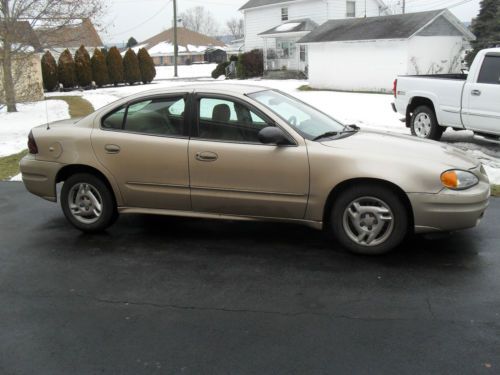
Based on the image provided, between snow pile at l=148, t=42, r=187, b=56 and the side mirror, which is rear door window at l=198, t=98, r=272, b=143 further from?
snow pile at l=148, t=42, r=187, b=56

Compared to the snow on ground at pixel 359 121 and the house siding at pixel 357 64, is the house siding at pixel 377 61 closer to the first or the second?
the house siding at pixel 357 64

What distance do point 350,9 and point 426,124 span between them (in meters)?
30.4

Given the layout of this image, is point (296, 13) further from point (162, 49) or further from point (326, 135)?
point (162, 49)

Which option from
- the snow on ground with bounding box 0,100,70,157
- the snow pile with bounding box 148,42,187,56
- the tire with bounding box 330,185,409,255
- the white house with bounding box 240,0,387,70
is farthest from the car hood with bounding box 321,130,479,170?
the snow pile with bounding box 148,42,187,56

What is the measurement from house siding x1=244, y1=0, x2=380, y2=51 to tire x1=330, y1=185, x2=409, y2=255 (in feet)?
116

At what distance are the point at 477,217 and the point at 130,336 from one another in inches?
123

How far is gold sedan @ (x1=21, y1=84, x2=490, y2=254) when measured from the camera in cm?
478

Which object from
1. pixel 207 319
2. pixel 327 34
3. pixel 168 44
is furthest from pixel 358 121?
pixel 168 44

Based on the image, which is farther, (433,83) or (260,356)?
(433,83)

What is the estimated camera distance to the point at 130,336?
363 cm

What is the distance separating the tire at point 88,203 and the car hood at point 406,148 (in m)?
2.38

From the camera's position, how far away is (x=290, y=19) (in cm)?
4034

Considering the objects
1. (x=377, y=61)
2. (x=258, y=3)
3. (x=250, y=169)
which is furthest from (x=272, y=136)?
(x=258, y=3)

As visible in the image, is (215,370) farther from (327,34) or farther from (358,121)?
(327,34)
